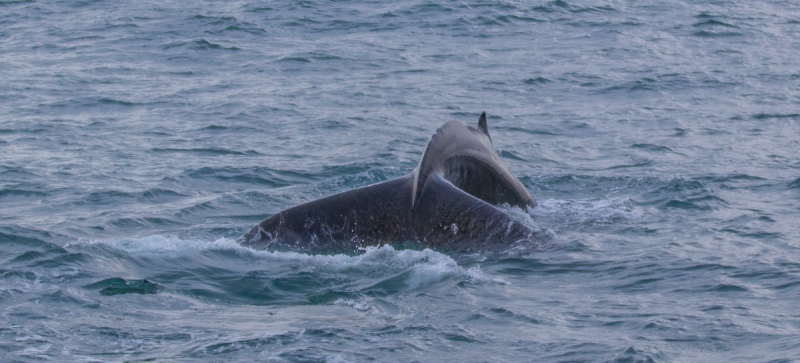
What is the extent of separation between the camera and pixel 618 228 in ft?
35.6

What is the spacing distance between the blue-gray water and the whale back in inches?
19.6

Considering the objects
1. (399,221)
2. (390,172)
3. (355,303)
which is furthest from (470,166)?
(390,172)

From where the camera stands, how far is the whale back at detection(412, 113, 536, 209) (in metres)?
9.91

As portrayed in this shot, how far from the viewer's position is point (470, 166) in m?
10.4

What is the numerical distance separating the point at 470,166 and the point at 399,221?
1.33 metres

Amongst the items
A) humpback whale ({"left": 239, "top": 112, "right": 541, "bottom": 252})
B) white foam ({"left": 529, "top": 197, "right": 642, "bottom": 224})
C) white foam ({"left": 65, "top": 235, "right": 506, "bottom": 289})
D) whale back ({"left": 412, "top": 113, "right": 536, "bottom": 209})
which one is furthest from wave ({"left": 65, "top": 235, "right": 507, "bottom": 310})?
white foam ({"left": 529, "top": 197, "right": 642, "bottom": 224})

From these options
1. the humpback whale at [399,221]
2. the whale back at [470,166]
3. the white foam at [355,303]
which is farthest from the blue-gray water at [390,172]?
the whale back at [470,166]

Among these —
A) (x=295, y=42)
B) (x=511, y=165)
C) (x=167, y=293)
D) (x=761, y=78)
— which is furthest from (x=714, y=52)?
(x=167, y=293)

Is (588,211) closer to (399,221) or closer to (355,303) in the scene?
(399,221)

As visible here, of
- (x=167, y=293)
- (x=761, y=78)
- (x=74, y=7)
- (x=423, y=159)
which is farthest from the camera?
(x=74, y=7)

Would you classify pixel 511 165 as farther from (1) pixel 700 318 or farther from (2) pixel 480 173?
(1) pixel 700 318

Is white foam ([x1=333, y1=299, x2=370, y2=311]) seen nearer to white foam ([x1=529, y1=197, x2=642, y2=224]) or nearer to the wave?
the wave

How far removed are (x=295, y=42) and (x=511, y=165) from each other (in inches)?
451

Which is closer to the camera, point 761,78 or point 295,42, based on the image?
point 761,78
